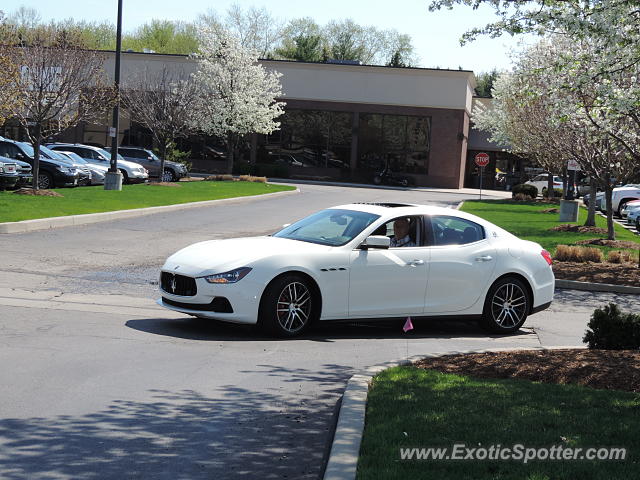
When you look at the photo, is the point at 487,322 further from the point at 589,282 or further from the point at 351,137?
the point at 351,137

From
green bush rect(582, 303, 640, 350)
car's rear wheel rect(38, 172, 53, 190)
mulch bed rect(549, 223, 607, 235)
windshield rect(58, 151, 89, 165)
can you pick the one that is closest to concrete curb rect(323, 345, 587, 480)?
green bush rect(582, 303, 640, 350)

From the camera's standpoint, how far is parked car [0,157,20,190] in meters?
28.1

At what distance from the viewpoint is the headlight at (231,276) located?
9.70 m

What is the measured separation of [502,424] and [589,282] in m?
11.1

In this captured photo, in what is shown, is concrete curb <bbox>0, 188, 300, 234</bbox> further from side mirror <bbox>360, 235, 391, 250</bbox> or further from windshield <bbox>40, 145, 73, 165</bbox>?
side mirror <bbox>360, 235, 391, 250</bbox>

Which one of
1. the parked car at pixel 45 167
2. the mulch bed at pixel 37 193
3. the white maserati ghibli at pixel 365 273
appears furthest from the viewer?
the parked car at pixel 45 167

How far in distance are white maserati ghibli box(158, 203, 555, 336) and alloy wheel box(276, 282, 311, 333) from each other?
0.01m

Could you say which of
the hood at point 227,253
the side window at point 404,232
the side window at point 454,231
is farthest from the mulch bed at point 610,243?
the hood at point 227,253

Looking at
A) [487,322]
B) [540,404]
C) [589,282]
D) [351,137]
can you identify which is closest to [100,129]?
[351,137]

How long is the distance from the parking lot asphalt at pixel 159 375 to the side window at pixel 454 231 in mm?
1159

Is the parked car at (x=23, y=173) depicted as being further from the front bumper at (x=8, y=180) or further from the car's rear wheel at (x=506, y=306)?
the car's rear wheel at (x=506, y=306)

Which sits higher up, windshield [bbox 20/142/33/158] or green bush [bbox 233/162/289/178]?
windshield [bbox 20/142/33/158]

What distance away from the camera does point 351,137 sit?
65.2 metres

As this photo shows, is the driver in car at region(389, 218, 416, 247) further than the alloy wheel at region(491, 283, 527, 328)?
No
